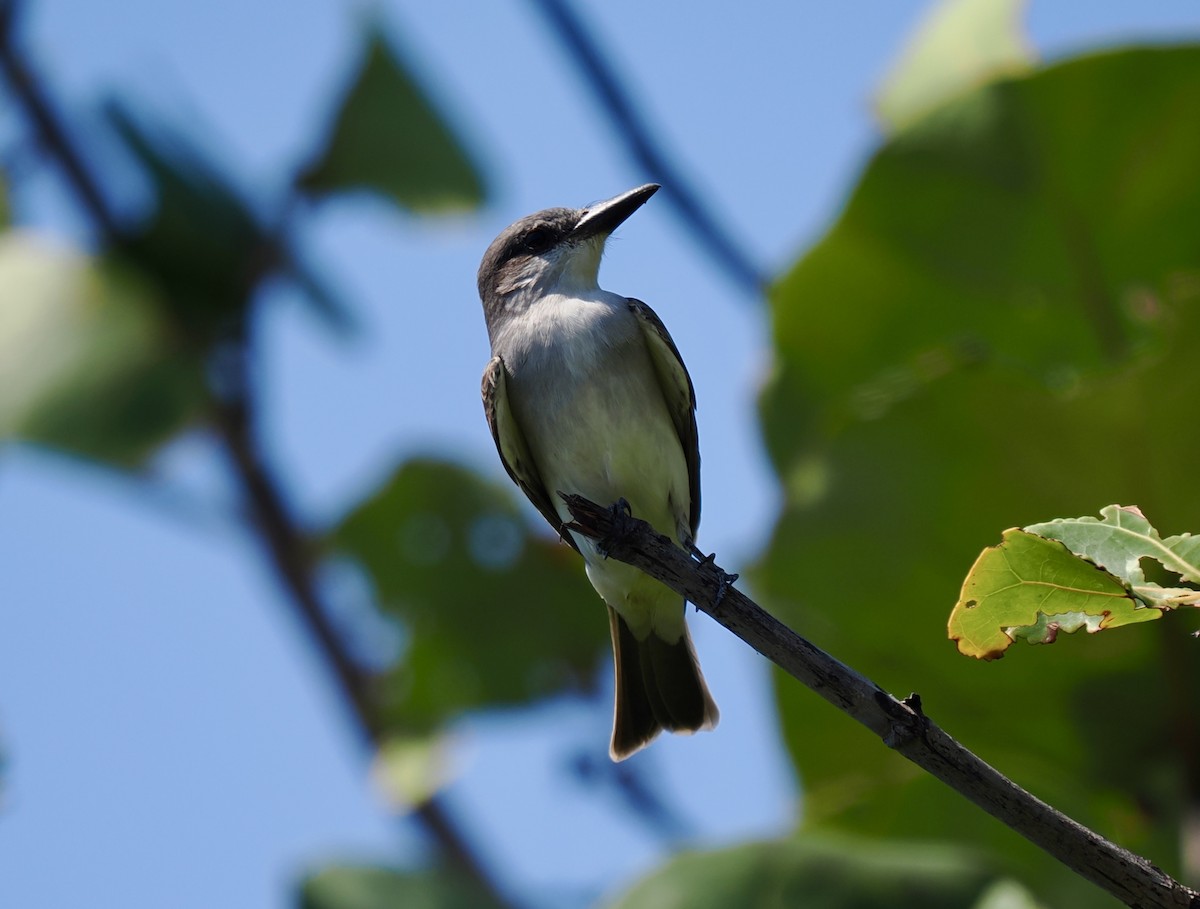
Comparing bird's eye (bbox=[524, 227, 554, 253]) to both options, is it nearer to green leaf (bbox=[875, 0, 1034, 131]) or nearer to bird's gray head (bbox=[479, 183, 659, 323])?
bird's gray head (bbox=[479, 183, 659, 323])

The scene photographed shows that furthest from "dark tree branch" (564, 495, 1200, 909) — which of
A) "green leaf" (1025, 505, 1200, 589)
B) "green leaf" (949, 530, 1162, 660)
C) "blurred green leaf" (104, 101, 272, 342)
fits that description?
"blurred green leaf" (104, 101, 272, 342)

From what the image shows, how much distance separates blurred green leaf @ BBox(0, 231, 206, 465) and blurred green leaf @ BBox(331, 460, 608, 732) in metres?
0.76

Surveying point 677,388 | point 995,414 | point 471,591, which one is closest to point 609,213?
point 677,388

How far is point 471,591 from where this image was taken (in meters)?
4.77

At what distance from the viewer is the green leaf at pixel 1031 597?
5.37 feet

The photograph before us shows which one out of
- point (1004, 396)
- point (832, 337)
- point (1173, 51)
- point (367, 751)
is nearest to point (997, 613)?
point (1004, 396)

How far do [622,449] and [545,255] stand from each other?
120 cm

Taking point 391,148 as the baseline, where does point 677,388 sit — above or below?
below

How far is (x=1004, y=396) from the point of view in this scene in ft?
8.86

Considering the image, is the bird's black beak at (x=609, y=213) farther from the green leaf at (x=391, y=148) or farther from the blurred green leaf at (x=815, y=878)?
the blurred green leaf at (x=815, y=878)

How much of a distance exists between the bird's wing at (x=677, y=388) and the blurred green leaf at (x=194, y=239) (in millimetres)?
1694

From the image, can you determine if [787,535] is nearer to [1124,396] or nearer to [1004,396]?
[1004,396]

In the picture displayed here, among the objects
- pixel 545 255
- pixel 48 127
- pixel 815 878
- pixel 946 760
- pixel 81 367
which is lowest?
pixel 815 878

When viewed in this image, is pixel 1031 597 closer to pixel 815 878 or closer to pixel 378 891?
pixel 815 878
